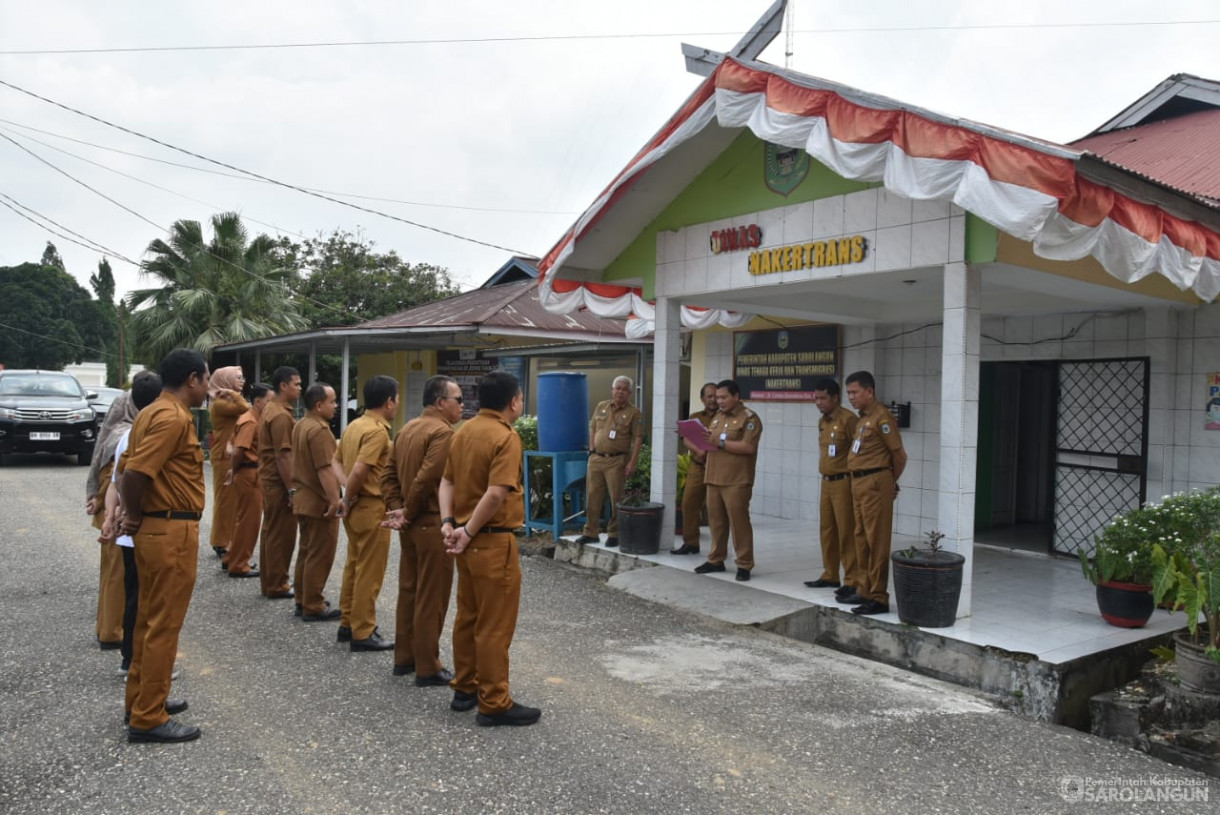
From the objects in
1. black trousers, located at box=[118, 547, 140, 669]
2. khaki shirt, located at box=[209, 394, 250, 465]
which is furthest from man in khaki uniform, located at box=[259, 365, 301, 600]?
black trousers, located at box=[118, 547, 140, 669]

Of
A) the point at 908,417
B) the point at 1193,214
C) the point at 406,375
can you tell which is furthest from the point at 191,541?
the point at 406,375

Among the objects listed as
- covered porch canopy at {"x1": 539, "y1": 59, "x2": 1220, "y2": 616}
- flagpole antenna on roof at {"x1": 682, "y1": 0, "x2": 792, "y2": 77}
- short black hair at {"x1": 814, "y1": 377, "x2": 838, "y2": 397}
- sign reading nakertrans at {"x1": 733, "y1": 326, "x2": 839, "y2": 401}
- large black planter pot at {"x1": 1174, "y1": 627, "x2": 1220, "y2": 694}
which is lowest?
large black planter pot at {"x1": 1174, "y1": 627, "x2": 1220, "y2": 694}

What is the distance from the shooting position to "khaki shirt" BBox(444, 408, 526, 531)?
4109 mm

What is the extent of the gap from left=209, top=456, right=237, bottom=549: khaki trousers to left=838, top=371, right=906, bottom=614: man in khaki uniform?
5484 mm

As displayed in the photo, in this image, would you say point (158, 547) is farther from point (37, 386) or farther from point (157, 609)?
point (37, 386)

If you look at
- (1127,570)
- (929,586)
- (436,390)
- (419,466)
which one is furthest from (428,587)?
(1127,570)

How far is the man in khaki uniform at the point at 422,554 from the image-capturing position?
4742mm

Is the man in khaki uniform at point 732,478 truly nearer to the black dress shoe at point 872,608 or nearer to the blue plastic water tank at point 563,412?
the black dress shoe at point 872,608

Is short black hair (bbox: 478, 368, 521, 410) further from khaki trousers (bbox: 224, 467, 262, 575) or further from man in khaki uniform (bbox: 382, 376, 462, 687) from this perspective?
khaki trousers (bbox: 224, 467, 262, 575)

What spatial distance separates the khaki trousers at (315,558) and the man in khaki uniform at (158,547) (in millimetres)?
2044

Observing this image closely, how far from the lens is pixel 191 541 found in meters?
4.04

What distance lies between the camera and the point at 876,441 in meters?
6.36

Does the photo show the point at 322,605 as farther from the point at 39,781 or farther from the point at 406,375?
the point at 406,375

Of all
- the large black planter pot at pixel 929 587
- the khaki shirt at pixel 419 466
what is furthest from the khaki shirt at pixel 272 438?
the large black planter pot at pixel 929 587
